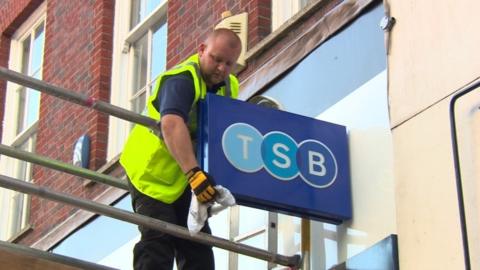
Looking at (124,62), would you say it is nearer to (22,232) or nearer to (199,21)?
(199,21)

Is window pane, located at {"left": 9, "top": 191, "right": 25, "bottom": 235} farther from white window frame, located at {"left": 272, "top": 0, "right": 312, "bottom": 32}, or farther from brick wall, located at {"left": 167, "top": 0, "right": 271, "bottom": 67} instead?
white window frame, located at {"left": 272, "top": 0, "right": 312, "bottom": 32}

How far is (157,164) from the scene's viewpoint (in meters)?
5.74

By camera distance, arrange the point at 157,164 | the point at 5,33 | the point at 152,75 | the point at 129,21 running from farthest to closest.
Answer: the point at 5,33 → the point at 129,21 → the point at 152,75 → the point at 157,164

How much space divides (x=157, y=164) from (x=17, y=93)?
6712 mm

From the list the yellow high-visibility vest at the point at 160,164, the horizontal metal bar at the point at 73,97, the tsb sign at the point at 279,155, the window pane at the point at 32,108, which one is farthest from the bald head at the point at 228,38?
the window pane at the point at 32,108

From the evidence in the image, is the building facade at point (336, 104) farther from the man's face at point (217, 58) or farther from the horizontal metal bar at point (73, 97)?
the horizontal metal bar at point (73, 97)

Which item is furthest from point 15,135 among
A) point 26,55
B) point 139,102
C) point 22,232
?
point 139,102

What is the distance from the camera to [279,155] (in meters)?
5.81

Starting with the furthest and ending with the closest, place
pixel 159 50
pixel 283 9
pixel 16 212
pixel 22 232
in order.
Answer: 1. pixel 16 212
2. pixel 22 232
3. pixel 159 50
4. pixel 283 9

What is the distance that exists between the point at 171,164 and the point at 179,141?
1.49ft

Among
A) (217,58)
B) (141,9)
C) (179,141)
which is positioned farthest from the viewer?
(141,9)

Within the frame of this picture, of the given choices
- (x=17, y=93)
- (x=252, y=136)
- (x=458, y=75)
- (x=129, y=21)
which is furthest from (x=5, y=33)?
(x=458, y=75)

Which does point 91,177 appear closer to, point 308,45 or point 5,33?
point 308,45

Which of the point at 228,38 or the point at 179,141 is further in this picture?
the point at 228,38
